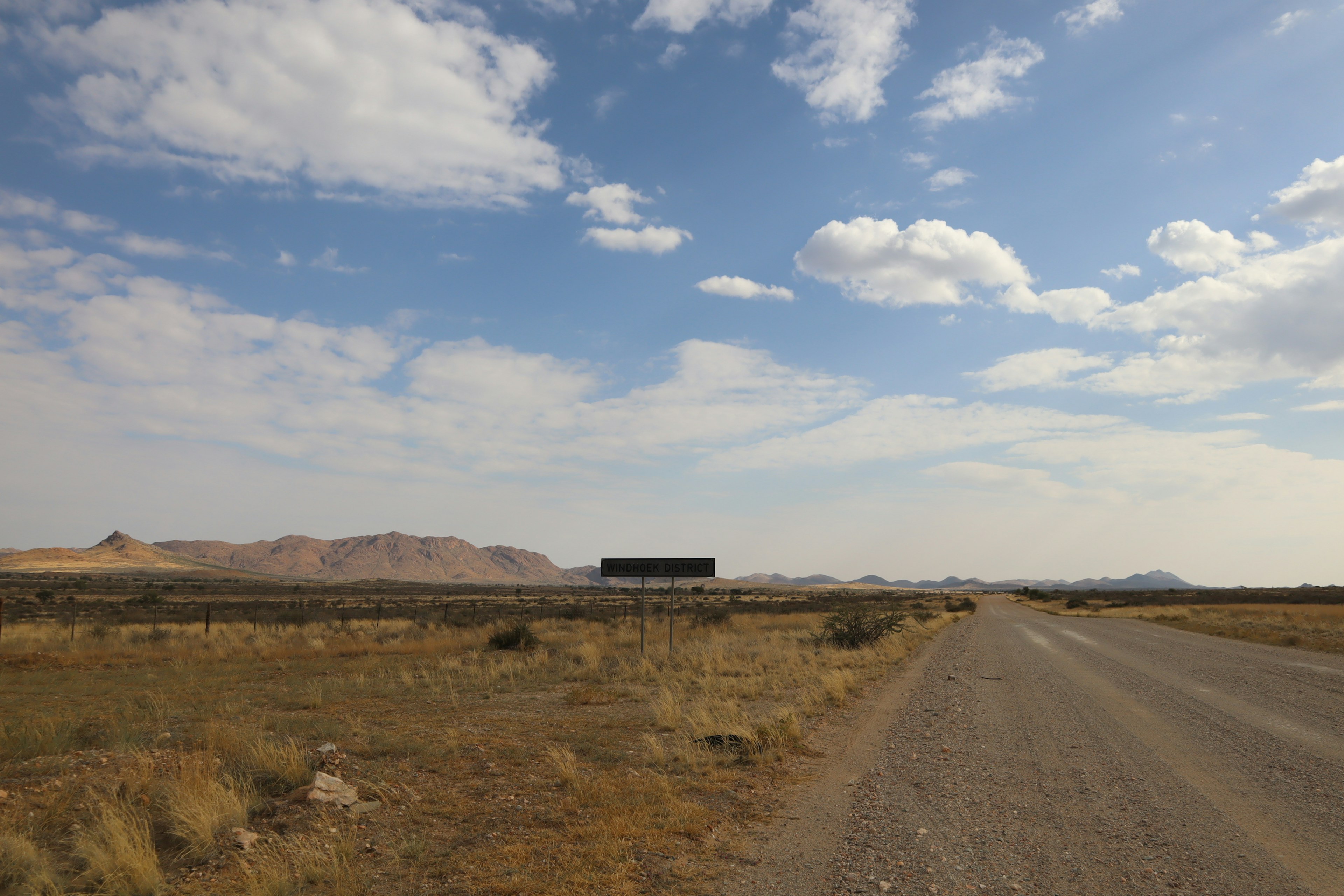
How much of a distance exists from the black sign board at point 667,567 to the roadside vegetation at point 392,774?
4.92 meters

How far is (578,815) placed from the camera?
23.3 feet

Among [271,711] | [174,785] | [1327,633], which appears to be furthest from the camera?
[1327,633]

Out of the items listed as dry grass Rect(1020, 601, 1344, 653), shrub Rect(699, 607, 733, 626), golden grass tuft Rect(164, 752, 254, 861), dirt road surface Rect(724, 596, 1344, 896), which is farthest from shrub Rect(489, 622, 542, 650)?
dry grass Rect(1020, 601, 1344, 653)

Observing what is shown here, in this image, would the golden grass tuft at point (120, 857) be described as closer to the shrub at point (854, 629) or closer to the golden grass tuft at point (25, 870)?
the golden grass tuft at point (25, 870)

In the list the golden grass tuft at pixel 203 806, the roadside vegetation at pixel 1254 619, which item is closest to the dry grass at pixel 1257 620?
the roadside vegetation at pixel 1254 619

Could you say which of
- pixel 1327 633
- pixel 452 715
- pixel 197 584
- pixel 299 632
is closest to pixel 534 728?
pixel 452 715

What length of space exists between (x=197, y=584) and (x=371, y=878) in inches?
5185

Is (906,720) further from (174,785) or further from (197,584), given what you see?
(197,584)

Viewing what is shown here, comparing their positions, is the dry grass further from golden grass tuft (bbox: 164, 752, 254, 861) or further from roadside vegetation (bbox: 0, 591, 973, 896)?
golden grass tuft (bbox: 164, 752, 254, 861)

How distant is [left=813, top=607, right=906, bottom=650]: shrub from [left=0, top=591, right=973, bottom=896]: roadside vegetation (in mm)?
7006

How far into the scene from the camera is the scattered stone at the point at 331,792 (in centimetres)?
705

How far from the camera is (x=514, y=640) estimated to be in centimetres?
2536

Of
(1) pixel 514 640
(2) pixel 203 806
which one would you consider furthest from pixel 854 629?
(2) pixel 203 806

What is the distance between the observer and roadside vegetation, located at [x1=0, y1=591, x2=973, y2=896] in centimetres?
566
